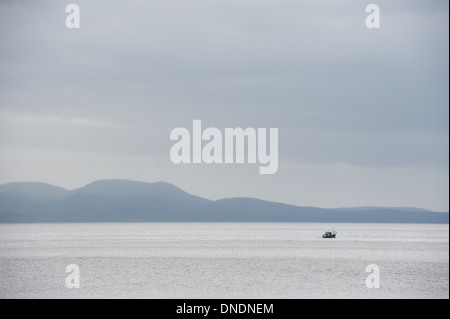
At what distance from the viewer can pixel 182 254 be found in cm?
8331

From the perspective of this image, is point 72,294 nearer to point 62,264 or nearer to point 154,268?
point 154,268

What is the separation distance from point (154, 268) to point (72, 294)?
19083mm

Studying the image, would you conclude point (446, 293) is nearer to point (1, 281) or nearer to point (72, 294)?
point (72, 294)

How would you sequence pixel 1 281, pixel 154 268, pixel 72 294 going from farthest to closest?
pixel 154 268 < pixel 1 281 < pixel 72 294

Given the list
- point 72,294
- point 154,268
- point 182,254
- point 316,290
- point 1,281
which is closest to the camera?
point 72,294

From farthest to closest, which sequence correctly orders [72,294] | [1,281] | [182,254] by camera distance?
[182,254] → [1,281] → [72,294]

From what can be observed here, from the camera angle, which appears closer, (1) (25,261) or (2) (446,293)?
(2) (446,293)

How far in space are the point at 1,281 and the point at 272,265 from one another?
24236 mm

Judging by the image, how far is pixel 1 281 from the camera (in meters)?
51.9

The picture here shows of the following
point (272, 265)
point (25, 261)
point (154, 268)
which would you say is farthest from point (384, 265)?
point (25, 261)
